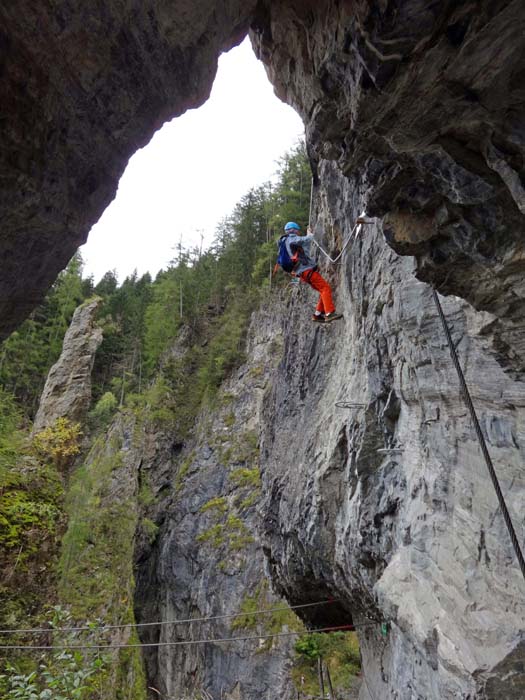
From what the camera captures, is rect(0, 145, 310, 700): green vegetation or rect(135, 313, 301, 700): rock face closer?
rect(0, 145, 310, 700): green vegetation

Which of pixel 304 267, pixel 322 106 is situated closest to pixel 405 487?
pixel 322 106

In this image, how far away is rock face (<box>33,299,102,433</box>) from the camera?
17984 millimetres

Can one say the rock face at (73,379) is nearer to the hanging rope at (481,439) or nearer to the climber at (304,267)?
the climber at (304,267)

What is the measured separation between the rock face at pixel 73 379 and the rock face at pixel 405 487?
40.2ft

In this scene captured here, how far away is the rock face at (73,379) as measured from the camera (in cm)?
1798

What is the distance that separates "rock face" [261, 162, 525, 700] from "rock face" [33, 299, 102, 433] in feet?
40.2

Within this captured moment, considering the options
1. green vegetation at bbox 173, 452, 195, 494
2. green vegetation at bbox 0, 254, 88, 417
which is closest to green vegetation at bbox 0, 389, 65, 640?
green vegetation at bbox 173, 452, 195, 494

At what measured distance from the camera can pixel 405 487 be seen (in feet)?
17.0

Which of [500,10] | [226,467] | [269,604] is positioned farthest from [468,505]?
[226,467]

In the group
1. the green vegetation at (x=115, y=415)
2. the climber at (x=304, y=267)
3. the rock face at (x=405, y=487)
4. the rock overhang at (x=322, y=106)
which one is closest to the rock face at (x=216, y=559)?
the green vegetation at (x=115, y=415)

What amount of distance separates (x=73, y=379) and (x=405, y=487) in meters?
16.9

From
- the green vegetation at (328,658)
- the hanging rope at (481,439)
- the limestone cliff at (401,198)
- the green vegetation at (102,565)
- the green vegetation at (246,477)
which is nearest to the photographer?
the limestone cliff at (401,198)

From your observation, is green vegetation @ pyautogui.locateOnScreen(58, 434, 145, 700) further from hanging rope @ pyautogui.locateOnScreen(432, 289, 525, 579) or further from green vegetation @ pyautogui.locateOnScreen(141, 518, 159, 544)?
hanging rope @ pyautogui.locateOnScreen(432, 289, 525, 579)

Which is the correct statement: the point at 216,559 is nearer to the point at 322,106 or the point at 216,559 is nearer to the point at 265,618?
the point at 265,618
